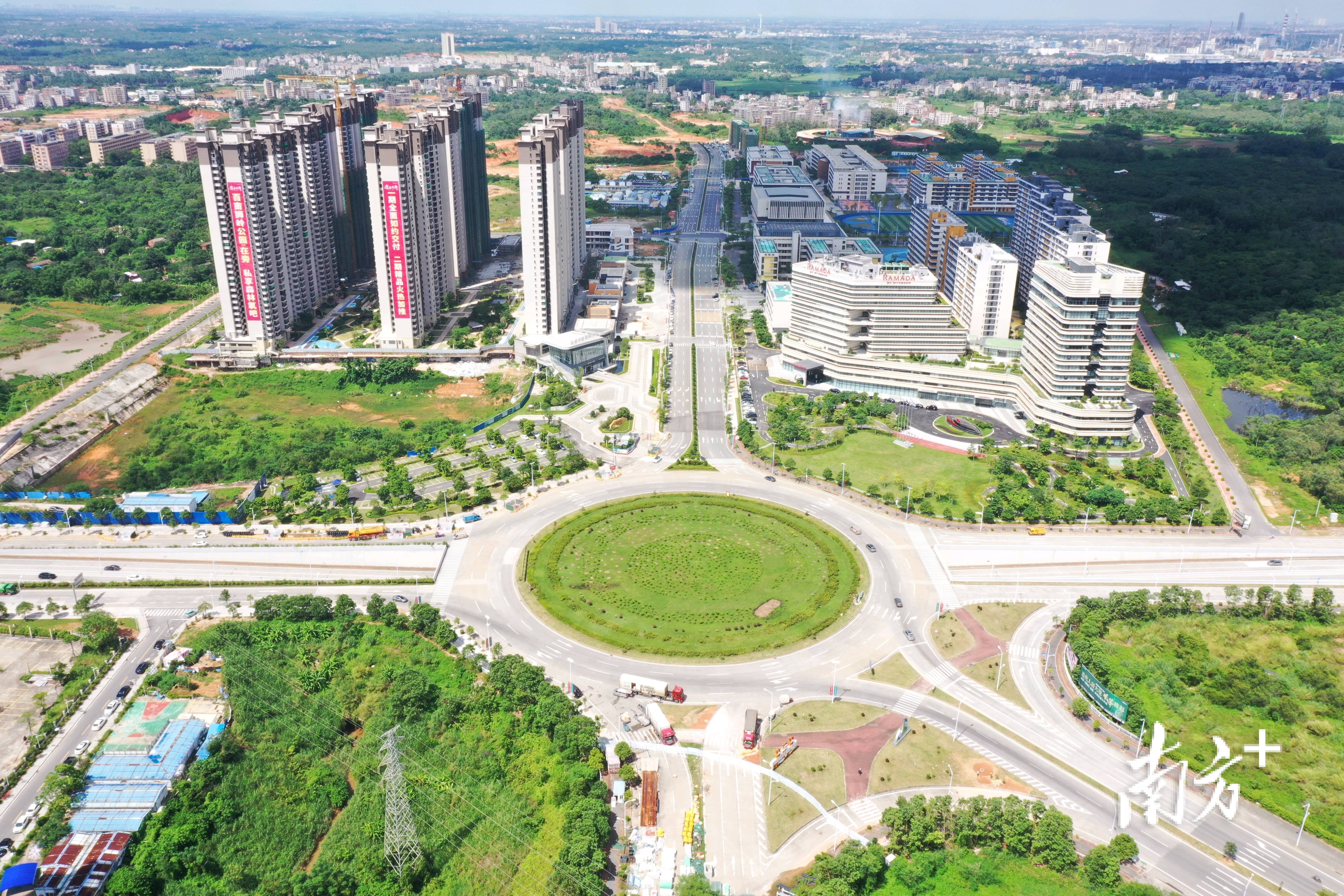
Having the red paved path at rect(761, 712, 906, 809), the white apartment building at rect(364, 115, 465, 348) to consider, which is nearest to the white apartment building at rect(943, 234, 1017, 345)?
the red paved path at rect(761, 712, 906, 809)

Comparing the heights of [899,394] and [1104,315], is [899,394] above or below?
below

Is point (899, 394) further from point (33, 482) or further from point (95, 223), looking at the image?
point (95, 223)

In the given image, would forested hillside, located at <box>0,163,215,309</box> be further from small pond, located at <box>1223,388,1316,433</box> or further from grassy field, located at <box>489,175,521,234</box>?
small pond, located at <box>1223,388,1316,433</box>

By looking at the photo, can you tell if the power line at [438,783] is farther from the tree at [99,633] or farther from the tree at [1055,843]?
the tree at [1055,843]

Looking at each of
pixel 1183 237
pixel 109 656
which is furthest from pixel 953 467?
pixel 1183 237

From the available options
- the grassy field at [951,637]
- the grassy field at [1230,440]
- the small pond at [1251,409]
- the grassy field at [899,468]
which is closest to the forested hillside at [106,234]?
the grassy field at [899,468]

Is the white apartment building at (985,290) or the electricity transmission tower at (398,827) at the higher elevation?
the white apartment building at (985,290)
